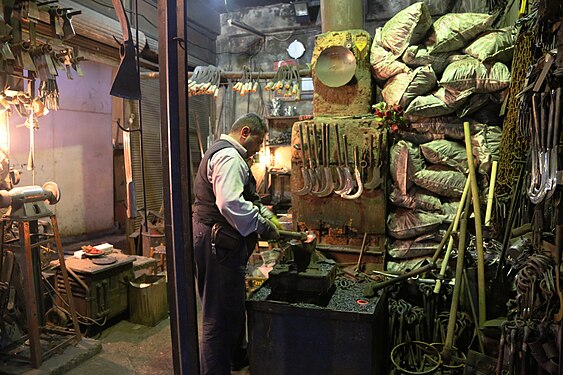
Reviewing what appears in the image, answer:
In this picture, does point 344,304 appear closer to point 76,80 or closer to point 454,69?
point 454,69

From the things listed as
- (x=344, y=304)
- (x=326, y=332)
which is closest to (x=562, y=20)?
(x=344, y=304)

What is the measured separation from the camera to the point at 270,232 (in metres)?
3.00

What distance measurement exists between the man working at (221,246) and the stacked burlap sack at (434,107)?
1.85 meters

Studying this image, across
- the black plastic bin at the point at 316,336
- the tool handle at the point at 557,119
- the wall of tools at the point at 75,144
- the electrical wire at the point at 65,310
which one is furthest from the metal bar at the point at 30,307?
the tool handle at the point at 557,119

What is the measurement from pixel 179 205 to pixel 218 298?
181 centimetres

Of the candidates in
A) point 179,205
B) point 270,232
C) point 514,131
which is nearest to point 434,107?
point 514,131

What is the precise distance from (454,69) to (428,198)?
1.31 m

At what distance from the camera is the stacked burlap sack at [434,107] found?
3.93 meters

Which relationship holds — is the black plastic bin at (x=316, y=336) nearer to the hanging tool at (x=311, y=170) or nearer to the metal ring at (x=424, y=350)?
the metal ring at (x=424, y=350)

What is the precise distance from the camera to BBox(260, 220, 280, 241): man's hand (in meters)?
2.97

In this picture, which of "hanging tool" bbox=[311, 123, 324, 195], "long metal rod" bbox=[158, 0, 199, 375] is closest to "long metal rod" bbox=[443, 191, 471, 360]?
"hanging tool" bbox=[311, 123, 324, 195]

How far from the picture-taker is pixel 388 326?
Answer: 3316mm

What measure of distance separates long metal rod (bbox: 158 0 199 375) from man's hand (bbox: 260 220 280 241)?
1.62 metres

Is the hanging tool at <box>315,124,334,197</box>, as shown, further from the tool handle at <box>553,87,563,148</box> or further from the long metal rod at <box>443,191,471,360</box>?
the tool handle at <box>553,87,563,148</box>
